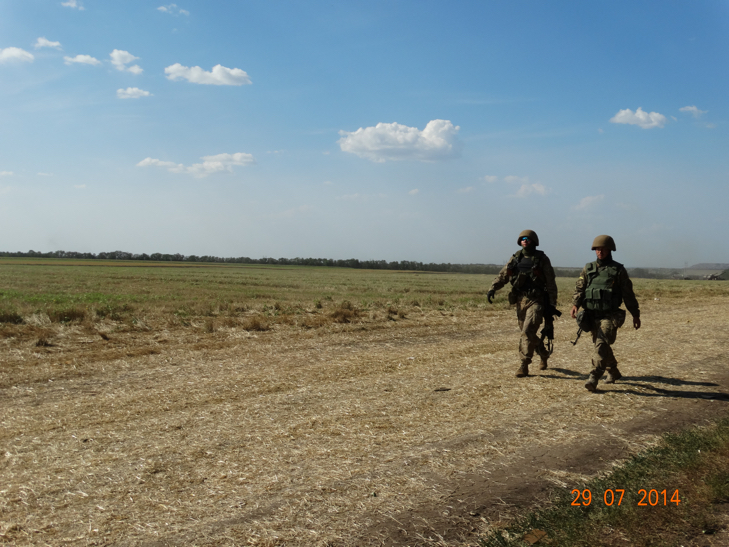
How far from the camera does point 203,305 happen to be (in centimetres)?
1766

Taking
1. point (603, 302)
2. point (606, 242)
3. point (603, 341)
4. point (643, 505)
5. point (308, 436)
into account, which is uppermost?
point (606, 242)

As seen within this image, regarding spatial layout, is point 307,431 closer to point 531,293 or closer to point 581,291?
point 531,293

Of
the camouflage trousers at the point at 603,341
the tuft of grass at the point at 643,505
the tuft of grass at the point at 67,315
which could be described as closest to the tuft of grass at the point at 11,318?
the tuft of grass at the point at 67,315

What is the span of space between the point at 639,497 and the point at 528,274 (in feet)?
15.1

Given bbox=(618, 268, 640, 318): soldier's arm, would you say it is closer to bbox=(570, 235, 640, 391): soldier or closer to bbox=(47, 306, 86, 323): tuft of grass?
bbox=(570, 235, 640, 391): soldier

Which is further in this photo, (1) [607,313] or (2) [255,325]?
(2) [255,325]

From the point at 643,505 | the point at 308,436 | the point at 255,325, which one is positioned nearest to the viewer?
the point at 643,505

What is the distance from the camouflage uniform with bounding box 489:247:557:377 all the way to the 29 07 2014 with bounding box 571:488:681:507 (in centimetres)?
407

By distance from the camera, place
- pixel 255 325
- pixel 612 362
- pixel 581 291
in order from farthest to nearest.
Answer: pixel 255 325
pixel 581 291
pixel 612 362

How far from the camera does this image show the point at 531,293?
8.09m

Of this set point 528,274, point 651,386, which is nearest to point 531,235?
point 528,274

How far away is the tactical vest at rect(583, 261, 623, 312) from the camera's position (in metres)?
7.13

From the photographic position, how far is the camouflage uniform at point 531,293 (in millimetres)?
7992

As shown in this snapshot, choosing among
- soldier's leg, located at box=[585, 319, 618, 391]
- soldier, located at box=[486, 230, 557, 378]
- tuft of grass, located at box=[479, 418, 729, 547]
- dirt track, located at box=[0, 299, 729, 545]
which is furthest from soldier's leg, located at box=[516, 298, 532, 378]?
tuft of grass, located at box=[479, 418, 729, 547]
